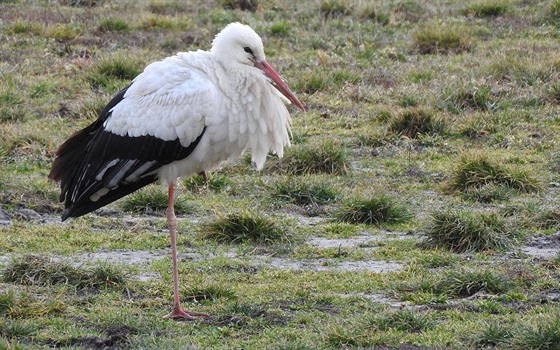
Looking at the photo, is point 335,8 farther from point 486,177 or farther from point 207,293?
point 207,293

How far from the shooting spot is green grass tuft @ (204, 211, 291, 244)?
31.8 ft

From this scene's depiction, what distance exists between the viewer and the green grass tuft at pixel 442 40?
16.6 metres

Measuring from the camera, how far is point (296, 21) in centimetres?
1858

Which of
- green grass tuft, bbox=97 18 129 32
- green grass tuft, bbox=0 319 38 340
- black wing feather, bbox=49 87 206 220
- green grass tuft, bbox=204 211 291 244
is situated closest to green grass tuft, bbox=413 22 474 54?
green grass tuft, bbox=97 18 129 32

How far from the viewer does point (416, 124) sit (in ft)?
42.0

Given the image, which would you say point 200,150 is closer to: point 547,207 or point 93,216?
point 93,216

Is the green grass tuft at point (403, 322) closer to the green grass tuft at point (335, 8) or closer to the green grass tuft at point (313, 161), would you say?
the green grass tuft at point (313, 161)

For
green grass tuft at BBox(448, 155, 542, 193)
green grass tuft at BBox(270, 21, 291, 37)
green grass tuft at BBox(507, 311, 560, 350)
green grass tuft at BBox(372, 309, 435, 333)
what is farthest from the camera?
green grass tuft at BBox(270, 21, 291, 37)

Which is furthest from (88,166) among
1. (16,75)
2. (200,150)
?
(16,75)

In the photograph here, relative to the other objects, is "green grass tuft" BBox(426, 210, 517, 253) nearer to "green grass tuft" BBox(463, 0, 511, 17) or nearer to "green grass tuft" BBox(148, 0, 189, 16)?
"green grass tuft" BBox(463, 0, 511, 17)

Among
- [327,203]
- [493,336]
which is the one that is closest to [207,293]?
[493,336]

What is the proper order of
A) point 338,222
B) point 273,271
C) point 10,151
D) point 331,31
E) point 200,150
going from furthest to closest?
point 331,31
point 10,151
point 338,222
point 273,271
point 200,150

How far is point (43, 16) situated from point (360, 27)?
4.82 metres

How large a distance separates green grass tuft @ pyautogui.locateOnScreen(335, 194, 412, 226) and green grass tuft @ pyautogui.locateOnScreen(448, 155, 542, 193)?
0.95 m
